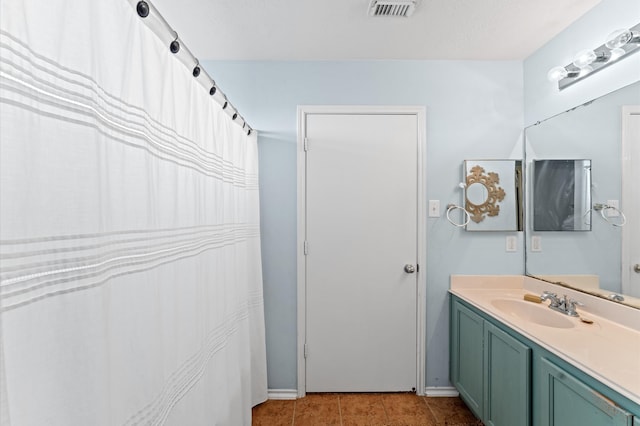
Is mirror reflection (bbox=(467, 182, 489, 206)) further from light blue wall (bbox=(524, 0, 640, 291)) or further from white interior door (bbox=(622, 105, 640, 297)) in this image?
white interior door (bbox=(622, 105, 640, 297))

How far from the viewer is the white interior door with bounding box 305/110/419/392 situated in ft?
7.84

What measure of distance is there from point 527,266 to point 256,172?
2130mm

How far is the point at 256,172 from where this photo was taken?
2.28 metres

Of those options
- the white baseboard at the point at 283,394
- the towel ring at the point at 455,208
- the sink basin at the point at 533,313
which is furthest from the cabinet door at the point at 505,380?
the white baseboard at the point at 283,394

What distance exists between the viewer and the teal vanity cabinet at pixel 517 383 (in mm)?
1132

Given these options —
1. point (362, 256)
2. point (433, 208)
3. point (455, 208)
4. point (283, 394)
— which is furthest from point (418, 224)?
point (283, 394)

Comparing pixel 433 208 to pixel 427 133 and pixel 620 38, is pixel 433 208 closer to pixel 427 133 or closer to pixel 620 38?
pixel 427 133

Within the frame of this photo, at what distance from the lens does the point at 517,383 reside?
159 centimetres

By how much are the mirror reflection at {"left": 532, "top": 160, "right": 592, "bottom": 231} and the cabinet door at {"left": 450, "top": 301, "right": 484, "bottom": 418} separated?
810mm

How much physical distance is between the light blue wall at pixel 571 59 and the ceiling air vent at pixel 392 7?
3.43ft

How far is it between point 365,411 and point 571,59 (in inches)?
104

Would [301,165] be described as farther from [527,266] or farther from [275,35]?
[527,266]

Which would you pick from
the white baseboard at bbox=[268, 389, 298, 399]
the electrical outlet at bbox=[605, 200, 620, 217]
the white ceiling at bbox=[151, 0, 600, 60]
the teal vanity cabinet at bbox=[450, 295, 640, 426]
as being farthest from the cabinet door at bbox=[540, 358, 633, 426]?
the white ceiling at bbox=[151, 0, 600, 60]

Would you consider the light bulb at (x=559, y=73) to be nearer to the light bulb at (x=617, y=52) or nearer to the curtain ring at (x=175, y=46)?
the light bulb at (x=617, y=52)
